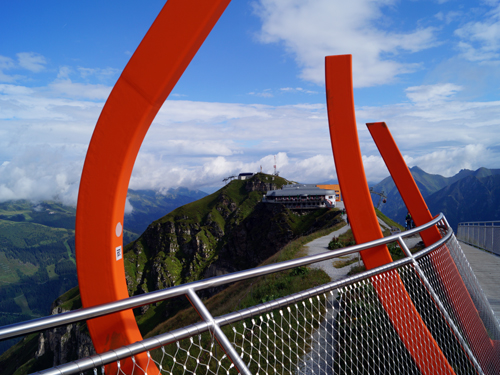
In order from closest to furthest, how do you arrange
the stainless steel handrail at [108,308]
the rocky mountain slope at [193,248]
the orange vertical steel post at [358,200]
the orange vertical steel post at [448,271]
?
the stainless steel handrail at [108,308], the orange vertical steel post at [358,200], the orange vertical steel post at [448,271], the rocky mountain slope at [193,248]

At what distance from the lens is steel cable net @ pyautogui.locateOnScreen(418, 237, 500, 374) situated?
4691 millimetres

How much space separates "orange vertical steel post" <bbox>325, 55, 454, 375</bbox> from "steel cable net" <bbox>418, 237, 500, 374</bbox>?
2.03 ft

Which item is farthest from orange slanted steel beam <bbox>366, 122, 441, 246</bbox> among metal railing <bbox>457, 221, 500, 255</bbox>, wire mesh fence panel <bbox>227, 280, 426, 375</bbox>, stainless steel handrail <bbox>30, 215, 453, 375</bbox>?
metal railing <bbox>457, 221, 500, 255</bbox>

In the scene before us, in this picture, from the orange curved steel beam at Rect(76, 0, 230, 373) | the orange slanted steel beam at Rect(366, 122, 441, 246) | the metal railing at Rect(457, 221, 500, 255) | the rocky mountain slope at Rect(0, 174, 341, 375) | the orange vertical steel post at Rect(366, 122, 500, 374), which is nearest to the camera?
the orange curved steel beam at Rect(76, 0, 230, 373)

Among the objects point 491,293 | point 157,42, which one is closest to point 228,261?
point 491,293

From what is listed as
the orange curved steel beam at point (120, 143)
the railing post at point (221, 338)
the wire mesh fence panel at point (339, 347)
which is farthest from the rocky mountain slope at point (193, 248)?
the railing post at point (221, 338)

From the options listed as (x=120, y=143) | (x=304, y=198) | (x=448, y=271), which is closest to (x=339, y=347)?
(x=120, y=143)

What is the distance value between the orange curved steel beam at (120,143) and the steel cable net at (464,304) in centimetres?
388

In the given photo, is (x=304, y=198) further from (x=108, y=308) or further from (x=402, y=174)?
(x=108, y=308)

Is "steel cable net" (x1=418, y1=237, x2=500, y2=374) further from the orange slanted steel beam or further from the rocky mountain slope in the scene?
the rocky mountain slope

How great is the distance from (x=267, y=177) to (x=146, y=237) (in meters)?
67.1

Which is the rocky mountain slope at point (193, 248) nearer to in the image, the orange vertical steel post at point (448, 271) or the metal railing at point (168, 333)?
the orange vertical steel post at point (448, 271)

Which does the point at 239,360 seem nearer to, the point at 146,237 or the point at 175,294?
the point at 175,294

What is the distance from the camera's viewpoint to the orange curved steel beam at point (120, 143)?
9.38 ft
